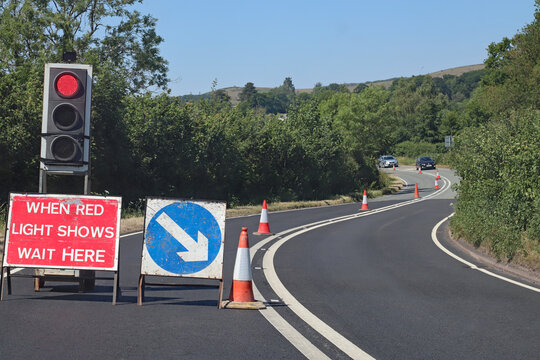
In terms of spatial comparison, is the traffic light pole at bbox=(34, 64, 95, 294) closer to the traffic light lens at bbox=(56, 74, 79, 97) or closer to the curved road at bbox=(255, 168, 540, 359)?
the traffic light lens at bbox=(56, 74, 79, 97)

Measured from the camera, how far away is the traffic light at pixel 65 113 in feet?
30.6

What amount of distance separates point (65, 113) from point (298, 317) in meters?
4.17

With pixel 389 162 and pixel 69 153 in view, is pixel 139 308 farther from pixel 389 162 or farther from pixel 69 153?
pixel 389 162

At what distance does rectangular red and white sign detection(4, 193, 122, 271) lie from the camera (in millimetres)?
8680

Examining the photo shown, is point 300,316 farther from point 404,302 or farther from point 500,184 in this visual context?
point 500,184

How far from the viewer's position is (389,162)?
8381 cm

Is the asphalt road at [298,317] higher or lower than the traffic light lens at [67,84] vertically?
lower

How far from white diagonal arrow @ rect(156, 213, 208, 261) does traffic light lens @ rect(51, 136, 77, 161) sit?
5.39ft

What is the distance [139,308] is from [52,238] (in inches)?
57.5

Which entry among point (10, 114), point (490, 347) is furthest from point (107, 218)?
point (10, 114)

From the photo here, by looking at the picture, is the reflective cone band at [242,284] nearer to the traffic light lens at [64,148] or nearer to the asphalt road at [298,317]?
the asphalt road at [298,317]

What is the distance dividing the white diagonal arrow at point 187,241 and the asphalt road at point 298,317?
2.07 ft

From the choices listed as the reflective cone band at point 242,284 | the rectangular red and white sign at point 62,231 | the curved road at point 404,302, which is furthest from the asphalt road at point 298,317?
the rectangular red and white sign at point 62,231

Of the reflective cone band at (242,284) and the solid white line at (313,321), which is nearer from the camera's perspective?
the solid white line at (313,321)
